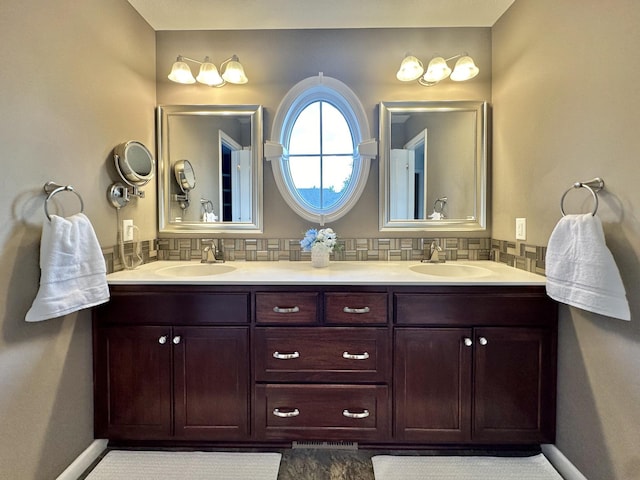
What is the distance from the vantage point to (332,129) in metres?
2.12

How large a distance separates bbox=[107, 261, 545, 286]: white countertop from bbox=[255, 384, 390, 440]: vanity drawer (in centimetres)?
51

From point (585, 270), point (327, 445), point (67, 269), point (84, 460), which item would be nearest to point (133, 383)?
point (84, 460)

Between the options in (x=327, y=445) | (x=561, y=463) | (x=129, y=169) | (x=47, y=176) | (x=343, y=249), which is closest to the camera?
(x=47, y=176)

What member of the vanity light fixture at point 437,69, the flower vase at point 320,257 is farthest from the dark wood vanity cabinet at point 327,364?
the vanity light fixture at point 437,69

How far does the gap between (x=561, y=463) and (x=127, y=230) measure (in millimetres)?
2462

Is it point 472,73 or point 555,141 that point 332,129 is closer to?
point 472,73

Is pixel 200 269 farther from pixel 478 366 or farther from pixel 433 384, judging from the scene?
pixel 478 366

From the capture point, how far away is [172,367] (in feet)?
5.01

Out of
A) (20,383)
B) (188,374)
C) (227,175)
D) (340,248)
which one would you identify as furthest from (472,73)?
(20,383)

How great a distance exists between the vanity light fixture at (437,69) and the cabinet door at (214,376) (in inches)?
69.5

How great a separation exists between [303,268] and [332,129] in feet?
3.14

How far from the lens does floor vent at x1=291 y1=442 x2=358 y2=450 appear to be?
1589 millimetres

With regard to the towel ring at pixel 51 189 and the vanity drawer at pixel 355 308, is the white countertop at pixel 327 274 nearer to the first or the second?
the vanity drawer at pixel 355 308

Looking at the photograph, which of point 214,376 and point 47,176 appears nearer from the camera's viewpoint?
point 47,176
